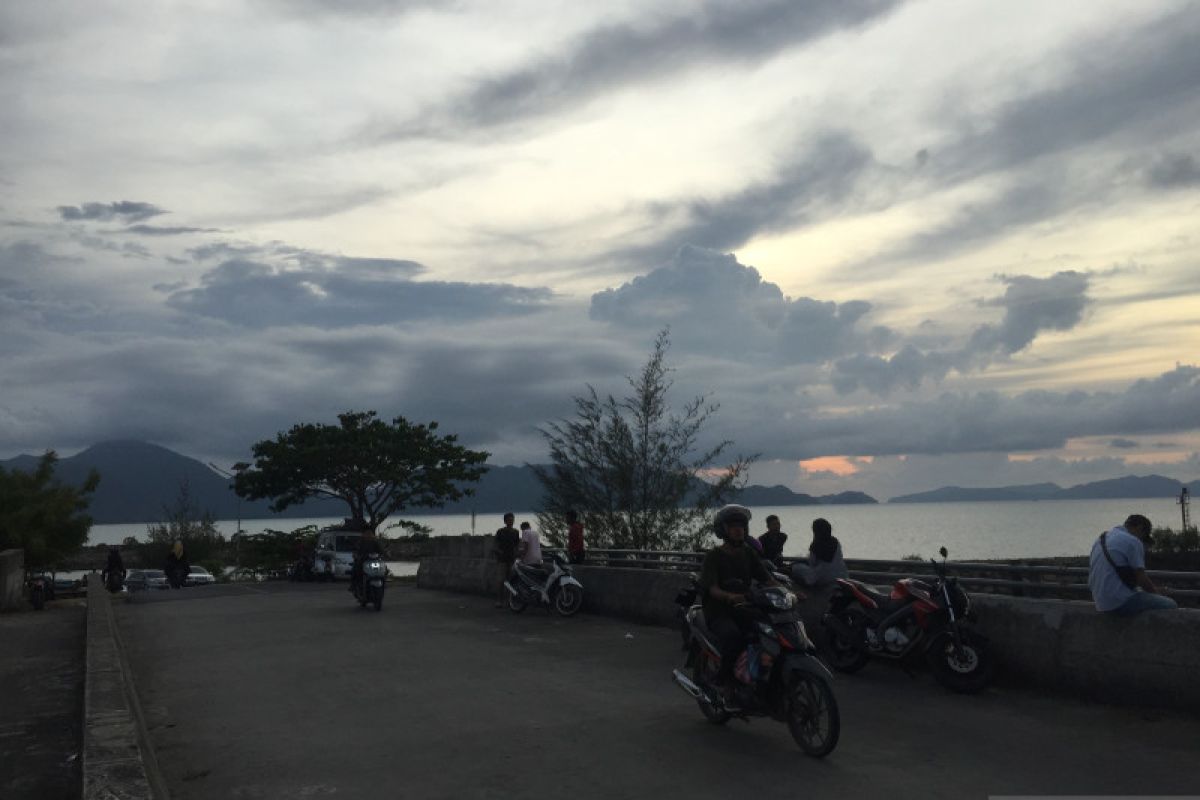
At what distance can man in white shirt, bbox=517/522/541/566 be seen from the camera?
21172 millimetres

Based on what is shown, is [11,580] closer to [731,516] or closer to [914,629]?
[914,629]

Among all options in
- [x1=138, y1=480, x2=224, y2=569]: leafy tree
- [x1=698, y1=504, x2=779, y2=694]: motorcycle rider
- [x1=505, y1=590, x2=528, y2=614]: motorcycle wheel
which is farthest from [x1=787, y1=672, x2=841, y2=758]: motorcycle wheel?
[x1=138, y1=480, x2=224, y2=569]: leafy tree

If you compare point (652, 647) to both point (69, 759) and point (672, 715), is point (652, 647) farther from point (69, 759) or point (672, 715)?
point (69, 759)

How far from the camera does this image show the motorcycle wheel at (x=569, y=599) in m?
20.1

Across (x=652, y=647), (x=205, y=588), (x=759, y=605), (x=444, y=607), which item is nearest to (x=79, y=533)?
(x=205, y=588)

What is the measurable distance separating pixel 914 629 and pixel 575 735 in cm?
405

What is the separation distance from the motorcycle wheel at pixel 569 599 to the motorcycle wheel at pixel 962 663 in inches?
378

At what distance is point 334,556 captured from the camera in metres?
44.8

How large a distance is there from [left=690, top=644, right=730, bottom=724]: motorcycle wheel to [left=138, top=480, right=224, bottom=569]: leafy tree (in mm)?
82859

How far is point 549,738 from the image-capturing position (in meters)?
8.96

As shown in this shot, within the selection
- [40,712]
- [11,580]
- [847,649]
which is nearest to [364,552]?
[11,580]

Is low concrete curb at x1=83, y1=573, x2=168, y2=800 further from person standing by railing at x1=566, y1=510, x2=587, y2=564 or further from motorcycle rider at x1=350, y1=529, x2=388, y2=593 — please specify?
person standing by railing at x1=566, y1=510, x2=587, y2=564

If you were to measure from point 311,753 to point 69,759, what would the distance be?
1.68 m

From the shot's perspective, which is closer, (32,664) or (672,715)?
(672,715)
